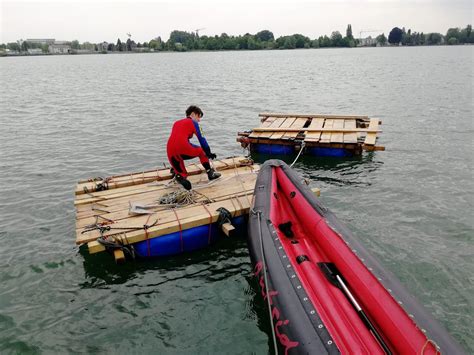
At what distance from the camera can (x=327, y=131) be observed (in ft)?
49.9

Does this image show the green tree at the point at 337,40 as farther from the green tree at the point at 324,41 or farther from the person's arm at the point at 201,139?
the person's arm at the point at 201,139

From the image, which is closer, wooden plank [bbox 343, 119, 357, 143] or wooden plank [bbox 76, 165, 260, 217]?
wooden plank [bbox 76, 165, 260, 217]

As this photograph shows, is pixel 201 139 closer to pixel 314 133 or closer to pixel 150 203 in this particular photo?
pixel 150 203

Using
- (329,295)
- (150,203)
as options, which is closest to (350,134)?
(150,203)

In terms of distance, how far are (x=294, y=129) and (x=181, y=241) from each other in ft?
31.6

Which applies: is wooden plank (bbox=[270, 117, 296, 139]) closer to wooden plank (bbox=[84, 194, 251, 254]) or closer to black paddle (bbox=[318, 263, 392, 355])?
wooden plank (bbox=[84, 194, 251, 254])

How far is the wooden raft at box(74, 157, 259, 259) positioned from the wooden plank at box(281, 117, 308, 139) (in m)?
4.69

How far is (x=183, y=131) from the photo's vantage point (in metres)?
8.56

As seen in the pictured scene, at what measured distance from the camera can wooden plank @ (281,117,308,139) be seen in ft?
49.4

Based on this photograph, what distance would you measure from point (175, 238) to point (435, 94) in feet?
99.7

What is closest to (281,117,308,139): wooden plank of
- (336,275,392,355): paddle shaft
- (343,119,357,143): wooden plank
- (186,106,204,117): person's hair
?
(343,119,357,143): wooden plank

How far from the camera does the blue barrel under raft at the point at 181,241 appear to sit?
7.47 metres

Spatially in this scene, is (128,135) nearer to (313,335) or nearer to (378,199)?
(378,199)

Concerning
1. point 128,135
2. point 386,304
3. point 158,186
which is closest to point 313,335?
point 386,304
